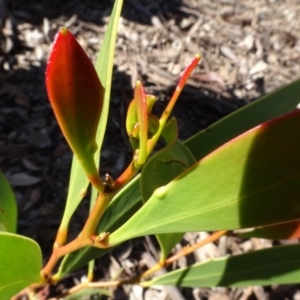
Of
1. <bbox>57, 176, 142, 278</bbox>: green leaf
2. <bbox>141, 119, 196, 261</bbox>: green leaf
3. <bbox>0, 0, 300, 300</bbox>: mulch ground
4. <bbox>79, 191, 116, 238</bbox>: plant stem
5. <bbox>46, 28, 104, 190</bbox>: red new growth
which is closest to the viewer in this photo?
<bbox>46, 28, 104, 190</bbox>: red new growth

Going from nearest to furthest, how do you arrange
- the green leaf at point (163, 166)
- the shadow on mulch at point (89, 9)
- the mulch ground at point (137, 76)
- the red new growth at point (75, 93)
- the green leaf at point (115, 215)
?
the red new growth at point (75, 93)
the green leaf at point (163, 166)
the green leaf at point (115, 215)
the mulch ground at point (137, 76)
the shadow on mulch at point (89, 9)

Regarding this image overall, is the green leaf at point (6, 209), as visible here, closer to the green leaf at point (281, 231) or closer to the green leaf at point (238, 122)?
the green leaf at point (238, 122)

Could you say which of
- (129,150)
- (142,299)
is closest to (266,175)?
(142,299)

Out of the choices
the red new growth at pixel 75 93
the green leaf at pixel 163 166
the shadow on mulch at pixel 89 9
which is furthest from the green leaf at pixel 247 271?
the shadow on mulch at pixel 89 9

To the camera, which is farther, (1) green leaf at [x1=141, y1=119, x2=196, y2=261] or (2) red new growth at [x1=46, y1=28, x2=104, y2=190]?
(1) green leaf at [x1=141, y1=119, x2=196, y2=261]

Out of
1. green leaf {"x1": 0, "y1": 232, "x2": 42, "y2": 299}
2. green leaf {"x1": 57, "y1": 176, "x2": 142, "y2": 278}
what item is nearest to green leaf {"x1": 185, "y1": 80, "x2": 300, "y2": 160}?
green leaf {"x1": 57, "y1": 176, "x2": 142, "y2": 278}

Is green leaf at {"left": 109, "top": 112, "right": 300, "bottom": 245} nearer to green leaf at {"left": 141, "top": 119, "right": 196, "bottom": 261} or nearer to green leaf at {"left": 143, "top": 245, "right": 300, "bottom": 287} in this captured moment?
green leaf at {"left": 141, "top": 119, "right": 196, "bottom": 261}

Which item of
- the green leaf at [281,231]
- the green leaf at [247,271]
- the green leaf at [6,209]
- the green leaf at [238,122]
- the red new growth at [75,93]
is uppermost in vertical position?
the red new growth at [75,93]
